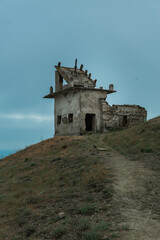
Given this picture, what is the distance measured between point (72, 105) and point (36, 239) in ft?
71.7

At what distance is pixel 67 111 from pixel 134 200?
21.3 metres

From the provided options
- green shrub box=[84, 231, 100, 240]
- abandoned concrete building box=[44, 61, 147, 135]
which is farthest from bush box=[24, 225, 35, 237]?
abandoned concrete building box=[44, 61, 147, 135]

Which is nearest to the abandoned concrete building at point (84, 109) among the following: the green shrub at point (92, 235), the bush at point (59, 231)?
the bush at point (59, 231)

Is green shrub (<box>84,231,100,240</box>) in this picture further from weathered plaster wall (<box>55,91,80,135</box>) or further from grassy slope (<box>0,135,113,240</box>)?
weathered plaster wall (<box>55,91,80,135</box>)

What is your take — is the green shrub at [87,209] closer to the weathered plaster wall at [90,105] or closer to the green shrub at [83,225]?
the green shrub at [83,225]

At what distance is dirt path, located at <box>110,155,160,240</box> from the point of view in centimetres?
630

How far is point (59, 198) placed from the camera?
10.3m

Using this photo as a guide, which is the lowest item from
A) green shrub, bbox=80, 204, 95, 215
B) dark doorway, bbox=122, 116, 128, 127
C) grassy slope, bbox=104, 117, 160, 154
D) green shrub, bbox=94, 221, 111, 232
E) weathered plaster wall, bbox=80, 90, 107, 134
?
green shrub, bbox=94, 221, 111, 232

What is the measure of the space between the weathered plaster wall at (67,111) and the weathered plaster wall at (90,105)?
43 cm

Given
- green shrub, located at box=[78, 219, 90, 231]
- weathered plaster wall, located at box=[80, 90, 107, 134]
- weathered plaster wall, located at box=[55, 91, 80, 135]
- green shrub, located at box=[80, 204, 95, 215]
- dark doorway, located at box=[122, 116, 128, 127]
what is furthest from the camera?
dark doorway, located at box=[122, 116, 128, 127]

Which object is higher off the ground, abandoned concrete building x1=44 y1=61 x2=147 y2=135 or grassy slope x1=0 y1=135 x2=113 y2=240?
abandoned concrete building x1=44 y1=61 x2=147 y2=135

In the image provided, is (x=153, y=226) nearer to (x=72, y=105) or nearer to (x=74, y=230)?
(x=74, y=230)

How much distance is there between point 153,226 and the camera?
661 centimetres

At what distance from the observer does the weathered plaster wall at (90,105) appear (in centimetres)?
2756
